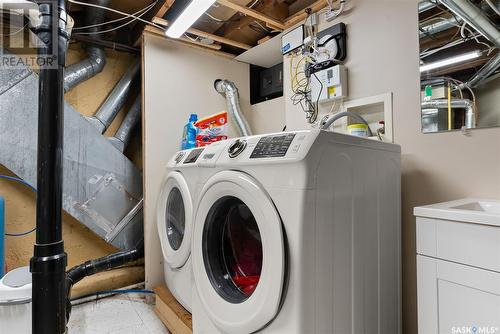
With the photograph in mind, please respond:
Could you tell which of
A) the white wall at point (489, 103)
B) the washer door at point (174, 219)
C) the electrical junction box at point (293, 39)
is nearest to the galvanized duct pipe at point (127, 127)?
the washer door at point (174, 219)

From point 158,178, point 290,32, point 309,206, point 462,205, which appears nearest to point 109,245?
point 158,178

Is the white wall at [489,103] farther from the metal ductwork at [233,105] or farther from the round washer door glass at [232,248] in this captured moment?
the metal ductwork at [233,105]

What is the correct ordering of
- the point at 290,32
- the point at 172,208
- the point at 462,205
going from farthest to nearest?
the point at 290,32 < the point at 172,208 < the point at 462,205

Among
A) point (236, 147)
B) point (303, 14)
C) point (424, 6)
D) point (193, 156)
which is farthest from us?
point (303, 14)

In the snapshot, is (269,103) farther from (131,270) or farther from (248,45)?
(131,270)

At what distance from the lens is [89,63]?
2.22 meters

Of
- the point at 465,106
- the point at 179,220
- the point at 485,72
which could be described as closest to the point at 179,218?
the point at 179,220

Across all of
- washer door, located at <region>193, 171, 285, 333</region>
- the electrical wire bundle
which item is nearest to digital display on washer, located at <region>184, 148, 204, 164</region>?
washer door, located at <region>193, 171, 285, 333</region>

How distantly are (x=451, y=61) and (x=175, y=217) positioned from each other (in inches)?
72.9

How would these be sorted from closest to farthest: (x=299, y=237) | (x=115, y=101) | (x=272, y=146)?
(x=299, y=237) → (x=272, y=146) → (x=115, y=101)

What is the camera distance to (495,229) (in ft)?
2.48

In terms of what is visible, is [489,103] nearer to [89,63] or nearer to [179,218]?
[179,218]

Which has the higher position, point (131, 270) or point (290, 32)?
point (290, 32)

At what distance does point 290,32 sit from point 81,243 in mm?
2491
